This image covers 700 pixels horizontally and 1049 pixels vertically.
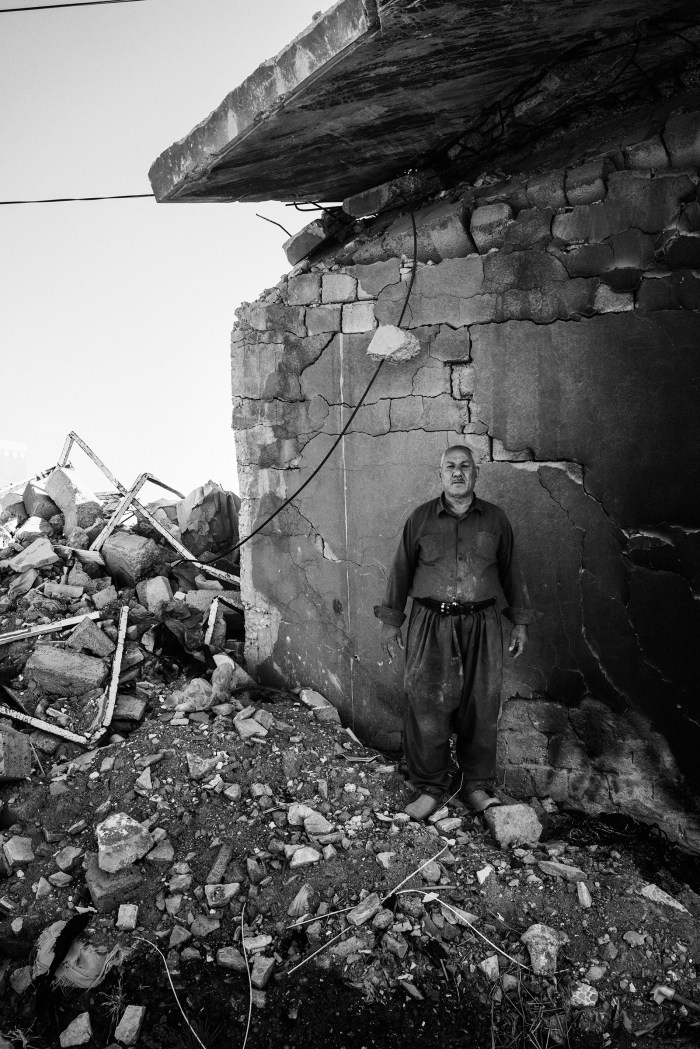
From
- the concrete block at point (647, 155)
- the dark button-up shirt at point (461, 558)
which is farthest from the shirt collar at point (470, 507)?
the concrete block at point (647, 155)

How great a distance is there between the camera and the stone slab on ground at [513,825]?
3604 millimetres

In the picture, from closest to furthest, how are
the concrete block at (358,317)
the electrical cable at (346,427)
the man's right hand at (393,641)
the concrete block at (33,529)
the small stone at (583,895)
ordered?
the small stone at (583,895) → the man's right hand at (393,641) → the electrical cable at (346,427) → the concrete block at (358,317) → the concrete block at (33,529)

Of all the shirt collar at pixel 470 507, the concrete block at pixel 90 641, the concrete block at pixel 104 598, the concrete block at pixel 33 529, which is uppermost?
the shirt collar at pixel 470 507

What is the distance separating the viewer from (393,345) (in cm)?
419

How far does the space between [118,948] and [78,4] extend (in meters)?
6.20

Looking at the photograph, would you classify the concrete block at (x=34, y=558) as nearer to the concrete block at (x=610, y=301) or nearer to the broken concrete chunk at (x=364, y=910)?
the broken concrete chunk at (x=364, y=910)

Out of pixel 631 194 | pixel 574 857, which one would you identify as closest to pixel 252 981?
pixel 574 857

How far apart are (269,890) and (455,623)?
1.49 meters

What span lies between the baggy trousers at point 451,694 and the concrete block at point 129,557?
9.59ft

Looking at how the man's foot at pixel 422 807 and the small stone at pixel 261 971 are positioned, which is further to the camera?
the man's foot at pixel 422 807

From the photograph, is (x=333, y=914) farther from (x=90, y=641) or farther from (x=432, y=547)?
(x=90, y=641)

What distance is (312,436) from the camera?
181 inches

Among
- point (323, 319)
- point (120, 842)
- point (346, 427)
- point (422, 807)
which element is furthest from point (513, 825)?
point (323, 319)

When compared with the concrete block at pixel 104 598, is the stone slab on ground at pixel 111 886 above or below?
below
